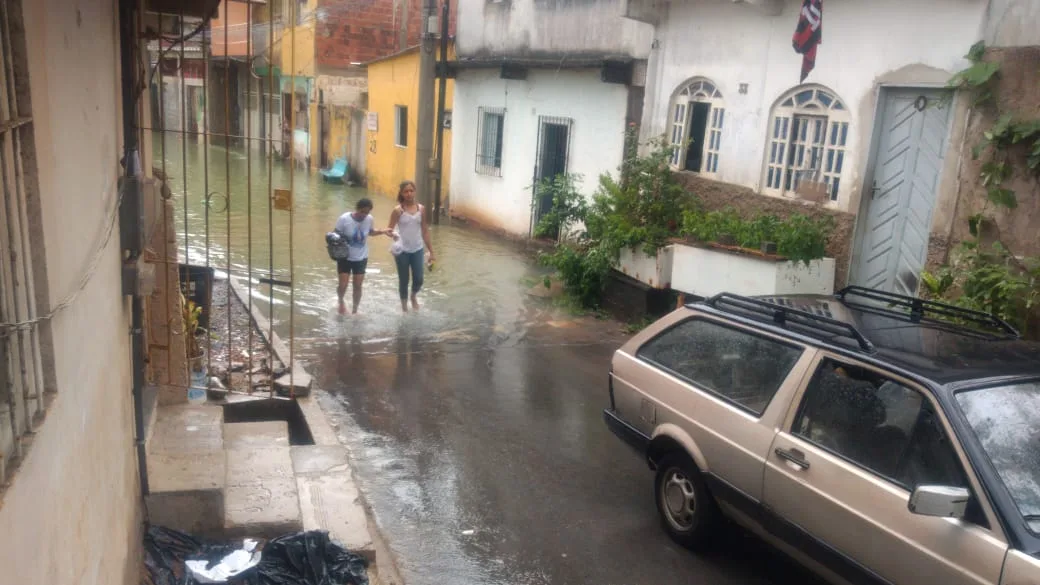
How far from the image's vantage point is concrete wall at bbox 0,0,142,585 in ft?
6.85

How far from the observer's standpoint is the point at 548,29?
577 inches

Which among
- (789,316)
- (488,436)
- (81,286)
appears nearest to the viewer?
Result: (81,286)

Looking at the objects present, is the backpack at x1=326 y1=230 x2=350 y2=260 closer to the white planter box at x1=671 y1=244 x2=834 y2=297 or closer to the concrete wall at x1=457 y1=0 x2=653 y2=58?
the white planter box at x1=671 y1=244 x2=834 y2=297

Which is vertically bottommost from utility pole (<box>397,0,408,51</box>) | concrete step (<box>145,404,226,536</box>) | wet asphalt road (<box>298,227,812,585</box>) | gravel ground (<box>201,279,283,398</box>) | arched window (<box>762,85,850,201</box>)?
wet asphalt road (<box>298,227,812,585</box>)

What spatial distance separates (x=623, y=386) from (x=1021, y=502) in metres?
2.49

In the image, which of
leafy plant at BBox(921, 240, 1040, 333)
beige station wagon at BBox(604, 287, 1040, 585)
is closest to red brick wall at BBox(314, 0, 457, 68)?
leafy plant at BBox(921, 240, 1040, 333)

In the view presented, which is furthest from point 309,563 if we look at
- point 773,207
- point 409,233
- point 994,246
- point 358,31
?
point 358,31

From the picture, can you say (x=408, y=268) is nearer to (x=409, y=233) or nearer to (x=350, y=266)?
(x=409, y=233)

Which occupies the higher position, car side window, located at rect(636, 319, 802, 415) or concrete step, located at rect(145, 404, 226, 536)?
car side window, located at rect(636, 319, 802, 415)

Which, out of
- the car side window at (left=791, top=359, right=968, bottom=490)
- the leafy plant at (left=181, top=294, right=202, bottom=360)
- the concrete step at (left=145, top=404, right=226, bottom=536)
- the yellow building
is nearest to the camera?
the car side window at (left=791, top=359, right=968, bottom=490)

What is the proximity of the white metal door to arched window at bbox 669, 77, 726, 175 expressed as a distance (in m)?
2.41

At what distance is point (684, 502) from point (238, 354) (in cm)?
458

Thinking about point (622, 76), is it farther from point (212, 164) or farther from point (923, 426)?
point (212, 164)

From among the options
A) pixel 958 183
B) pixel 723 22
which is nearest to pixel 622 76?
pixel 723 22
